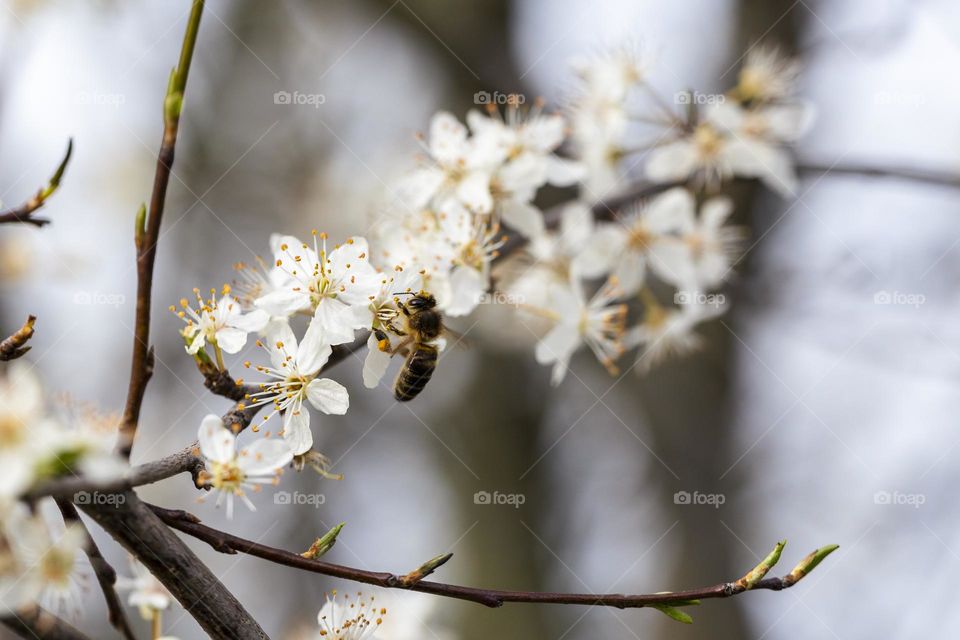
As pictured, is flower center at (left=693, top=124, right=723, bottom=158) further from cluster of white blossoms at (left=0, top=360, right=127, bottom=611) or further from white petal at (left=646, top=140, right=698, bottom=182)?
cluster of white blossoms at (left=0, top=360, right=127, bottom=611)

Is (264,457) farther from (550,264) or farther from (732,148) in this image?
(732,148)

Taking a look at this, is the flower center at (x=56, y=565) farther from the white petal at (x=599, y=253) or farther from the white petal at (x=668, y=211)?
the white petal at (x=668, y=211)

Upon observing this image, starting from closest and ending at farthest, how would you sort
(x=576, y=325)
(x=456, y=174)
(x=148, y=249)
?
(x=148, y=249) → (x=456, y=174) → (x=576, y=325)

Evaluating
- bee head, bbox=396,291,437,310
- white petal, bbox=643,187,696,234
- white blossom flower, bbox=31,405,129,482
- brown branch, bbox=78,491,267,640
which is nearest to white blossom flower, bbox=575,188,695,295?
white petal, bbox=643,187,696,234

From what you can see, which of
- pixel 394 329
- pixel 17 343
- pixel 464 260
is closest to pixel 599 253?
pixel 464 260


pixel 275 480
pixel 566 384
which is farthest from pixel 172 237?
pixel 275 480

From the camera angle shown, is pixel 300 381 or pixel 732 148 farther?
pixel 732 148

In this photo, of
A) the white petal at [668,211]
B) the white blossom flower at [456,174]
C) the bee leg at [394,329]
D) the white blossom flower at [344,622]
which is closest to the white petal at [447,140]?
the white blossom flower at [456,174]
